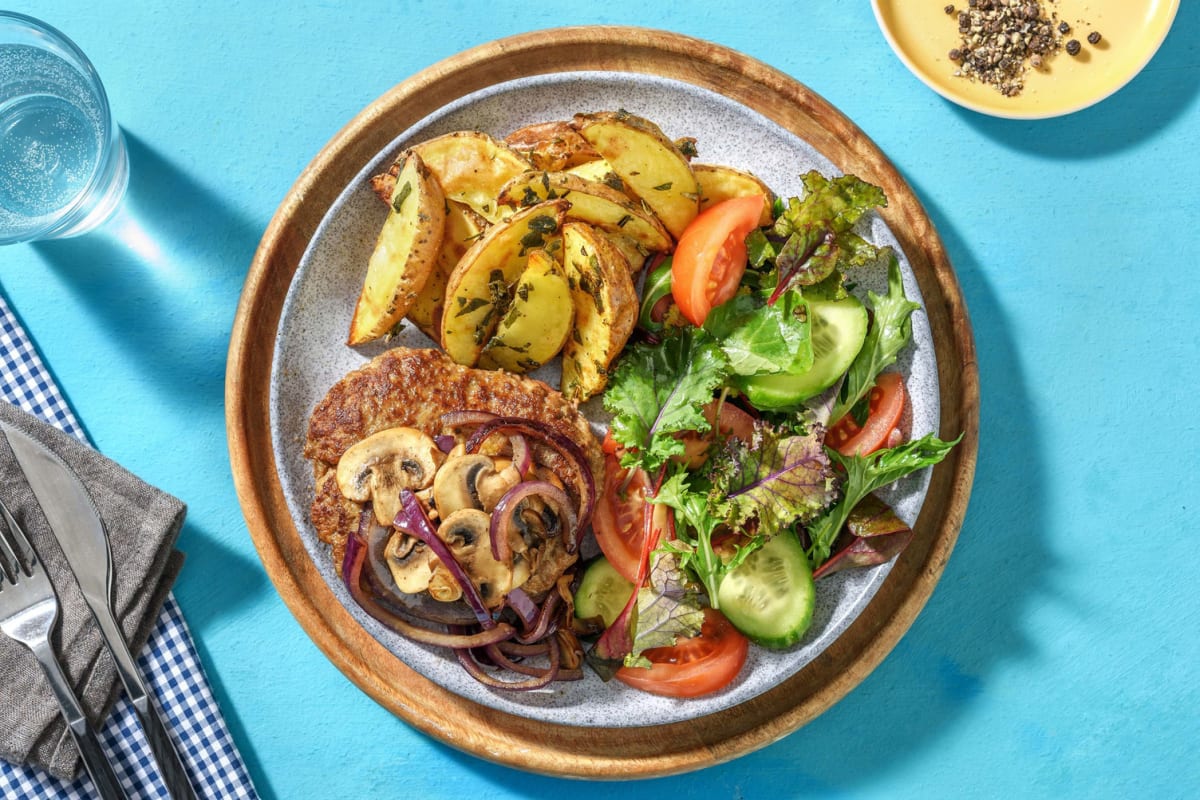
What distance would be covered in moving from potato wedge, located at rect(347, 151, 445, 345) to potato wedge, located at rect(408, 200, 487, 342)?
0.22 ft

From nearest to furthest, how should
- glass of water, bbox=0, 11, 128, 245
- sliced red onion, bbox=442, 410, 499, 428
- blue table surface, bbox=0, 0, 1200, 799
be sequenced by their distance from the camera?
sliced red onion, bbox=442, 410, 499, 428 < glass of water, bbox=0, 11, 128, 245 < blue table surface, bbox=0, 0, 1200, 799

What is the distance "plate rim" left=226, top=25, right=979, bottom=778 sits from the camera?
3.26m

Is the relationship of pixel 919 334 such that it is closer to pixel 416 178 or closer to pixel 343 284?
pixel 416 178

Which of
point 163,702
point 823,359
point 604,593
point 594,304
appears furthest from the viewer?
point 163,702

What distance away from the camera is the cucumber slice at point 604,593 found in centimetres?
309

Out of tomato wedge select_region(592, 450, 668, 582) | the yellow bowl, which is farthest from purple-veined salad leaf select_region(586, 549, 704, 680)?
the yellow bowl

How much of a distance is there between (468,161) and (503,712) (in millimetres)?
1786

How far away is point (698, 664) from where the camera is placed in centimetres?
305

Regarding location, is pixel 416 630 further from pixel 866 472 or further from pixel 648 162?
pixel 648 162

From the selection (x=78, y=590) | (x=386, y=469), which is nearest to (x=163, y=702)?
(x=78, y=590)

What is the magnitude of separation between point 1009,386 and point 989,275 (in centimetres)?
41

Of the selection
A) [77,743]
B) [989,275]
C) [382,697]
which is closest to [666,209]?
[989,275]

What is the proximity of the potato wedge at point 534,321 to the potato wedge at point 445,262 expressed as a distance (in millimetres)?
212

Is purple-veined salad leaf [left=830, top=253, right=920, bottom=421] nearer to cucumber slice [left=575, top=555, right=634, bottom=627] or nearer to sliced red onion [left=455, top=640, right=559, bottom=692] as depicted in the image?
cucumber slice [left=575, top=555, right=634, bottom=627]
